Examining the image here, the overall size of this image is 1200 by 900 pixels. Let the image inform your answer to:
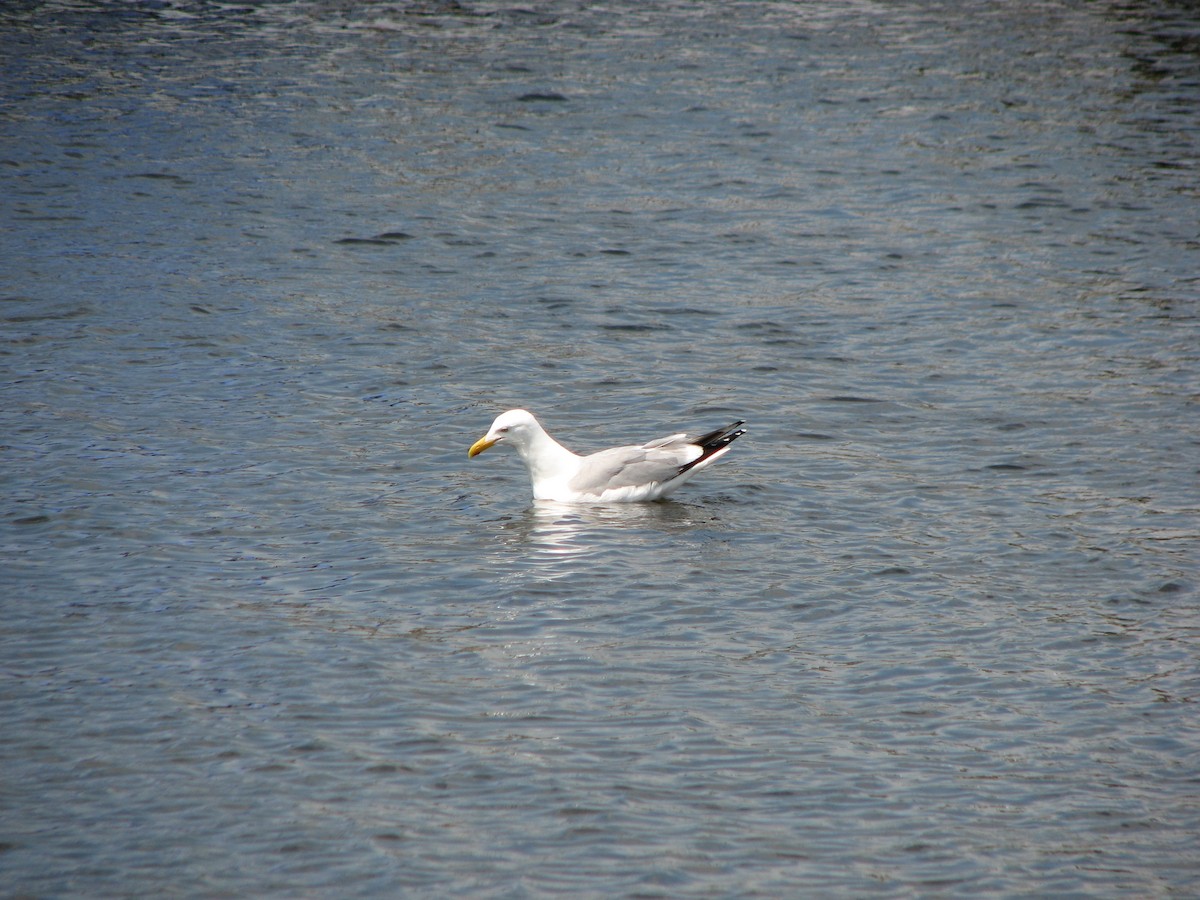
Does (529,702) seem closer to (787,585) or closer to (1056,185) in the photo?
(787,585)

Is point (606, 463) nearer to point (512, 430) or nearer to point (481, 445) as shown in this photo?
point (512, 430)

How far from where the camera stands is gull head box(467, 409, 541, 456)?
40.2 ft

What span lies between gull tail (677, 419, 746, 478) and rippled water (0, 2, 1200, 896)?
0.46 m

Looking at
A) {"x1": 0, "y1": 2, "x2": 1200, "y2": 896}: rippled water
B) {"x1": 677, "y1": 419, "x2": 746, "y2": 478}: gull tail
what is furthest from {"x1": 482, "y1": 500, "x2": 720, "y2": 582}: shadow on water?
{"x1": 677, "y1": 419, "x2": 746, "y2": 478}: gull tail

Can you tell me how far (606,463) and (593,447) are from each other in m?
1.17

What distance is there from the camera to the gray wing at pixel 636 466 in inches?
484

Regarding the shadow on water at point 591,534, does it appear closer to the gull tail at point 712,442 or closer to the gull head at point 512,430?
the gull tail at point 712,442

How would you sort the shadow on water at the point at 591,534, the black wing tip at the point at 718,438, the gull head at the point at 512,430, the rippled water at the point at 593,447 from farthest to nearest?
1. the black wing tip at the point at 718,438
2. the gull head at the point at 512,430
3. the shadow on water at the point at 591,534
4. the rippled water at the point at 593,447

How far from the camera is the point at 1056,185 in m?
21.1

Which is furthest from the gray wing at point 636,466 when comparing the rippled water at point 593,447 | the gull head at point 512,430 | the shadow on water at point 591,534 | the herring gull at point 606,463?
the gull head at point 512,430

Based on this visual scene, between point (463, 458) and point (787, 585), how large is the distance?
12.5ft

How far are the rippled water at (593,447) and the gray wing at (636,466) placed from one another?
33 cm

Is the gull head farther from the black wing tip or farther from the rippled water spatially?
the black wing tip

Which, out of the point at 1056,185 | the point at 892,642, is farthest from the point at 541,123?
the point at 892,642
